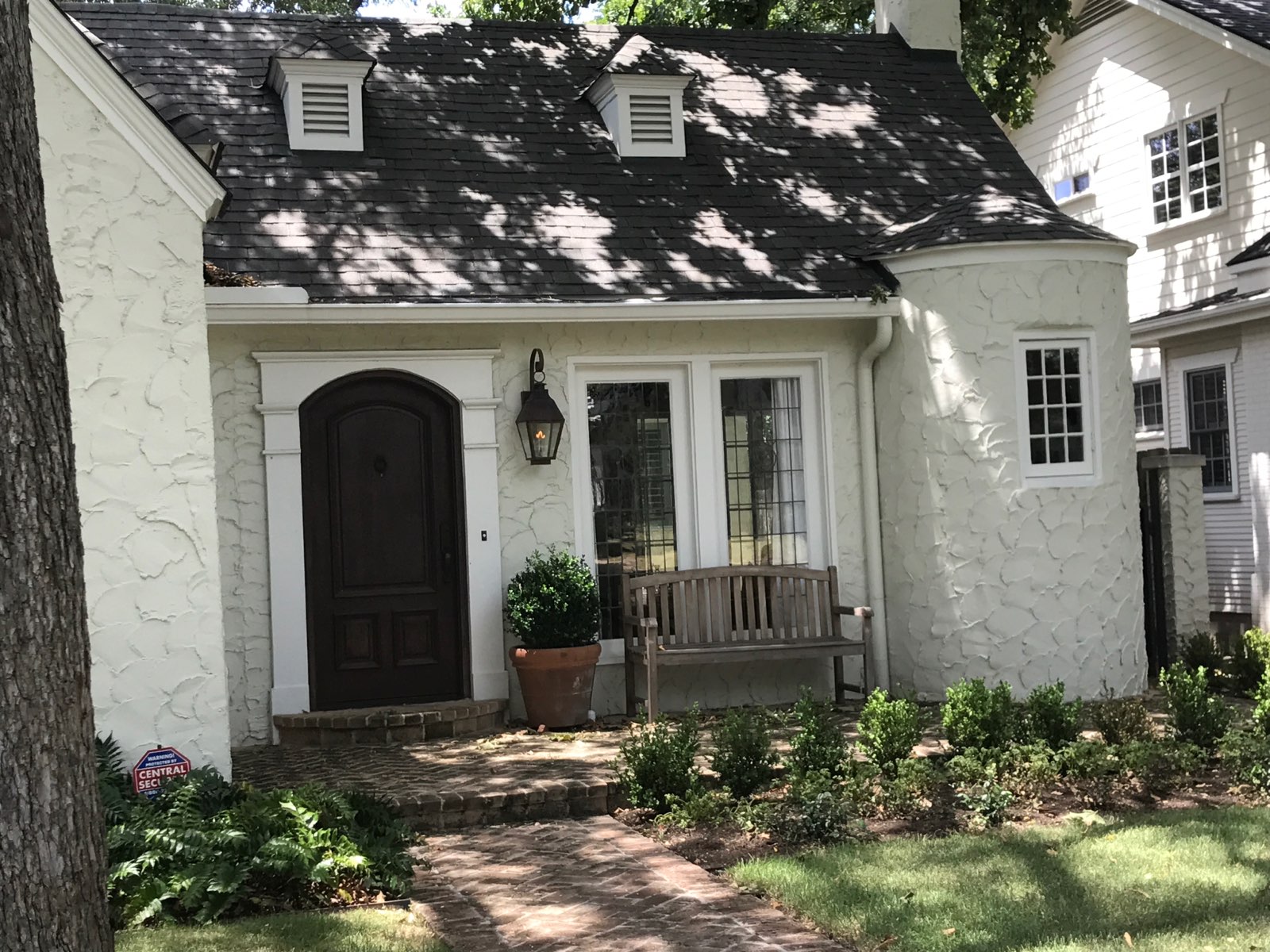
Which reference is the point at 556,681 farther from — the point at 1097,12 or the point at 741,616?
the point at 1097,12

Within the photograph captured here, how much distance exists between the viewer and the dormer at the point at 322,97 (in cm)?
1103

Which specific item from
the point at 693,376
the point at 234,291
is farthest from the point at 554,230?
the point at 234,291

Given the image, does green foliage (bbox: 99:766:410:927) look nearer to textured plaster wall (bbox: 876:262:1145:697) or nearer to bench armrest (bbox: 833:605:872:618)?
bench armrest (bbox: 833:605:872:618)

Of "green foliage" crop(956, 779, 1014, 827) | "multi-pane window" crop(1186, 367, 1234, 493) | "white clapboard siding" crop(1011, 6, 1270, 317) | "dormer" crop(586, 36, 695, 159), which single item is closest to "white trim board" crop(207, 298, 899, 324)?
"dormer" crop(586, 36, 695, 159)

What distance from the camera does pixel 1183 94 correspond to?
16.5 meters

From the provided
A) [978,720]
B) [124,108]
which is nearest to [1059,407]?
[978,720]

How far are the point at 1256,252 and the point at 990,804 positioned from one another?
856 centimetres

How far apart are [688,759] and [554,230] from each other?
4.87 m

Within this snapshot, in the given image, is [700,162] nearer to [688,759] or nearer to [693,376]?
[693,376]

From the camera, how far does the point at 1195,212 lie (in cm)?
1627

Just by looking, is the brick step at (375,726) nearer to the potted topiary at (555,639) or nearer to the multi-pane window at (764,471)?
the potted topiary at (555,639)

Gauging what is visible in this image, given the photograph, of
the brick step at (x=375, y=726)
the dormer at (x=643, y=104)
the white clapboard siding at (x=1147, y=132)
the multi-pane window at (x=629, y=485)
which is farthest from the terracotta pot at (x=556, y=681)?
the white clapboard siding at (x=1147, y=132)

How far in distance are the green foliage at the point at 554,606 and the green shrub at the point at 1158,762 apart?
3743 mm

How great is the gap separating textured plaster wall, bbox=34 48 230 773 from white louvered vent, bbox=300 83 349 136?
364 cm
